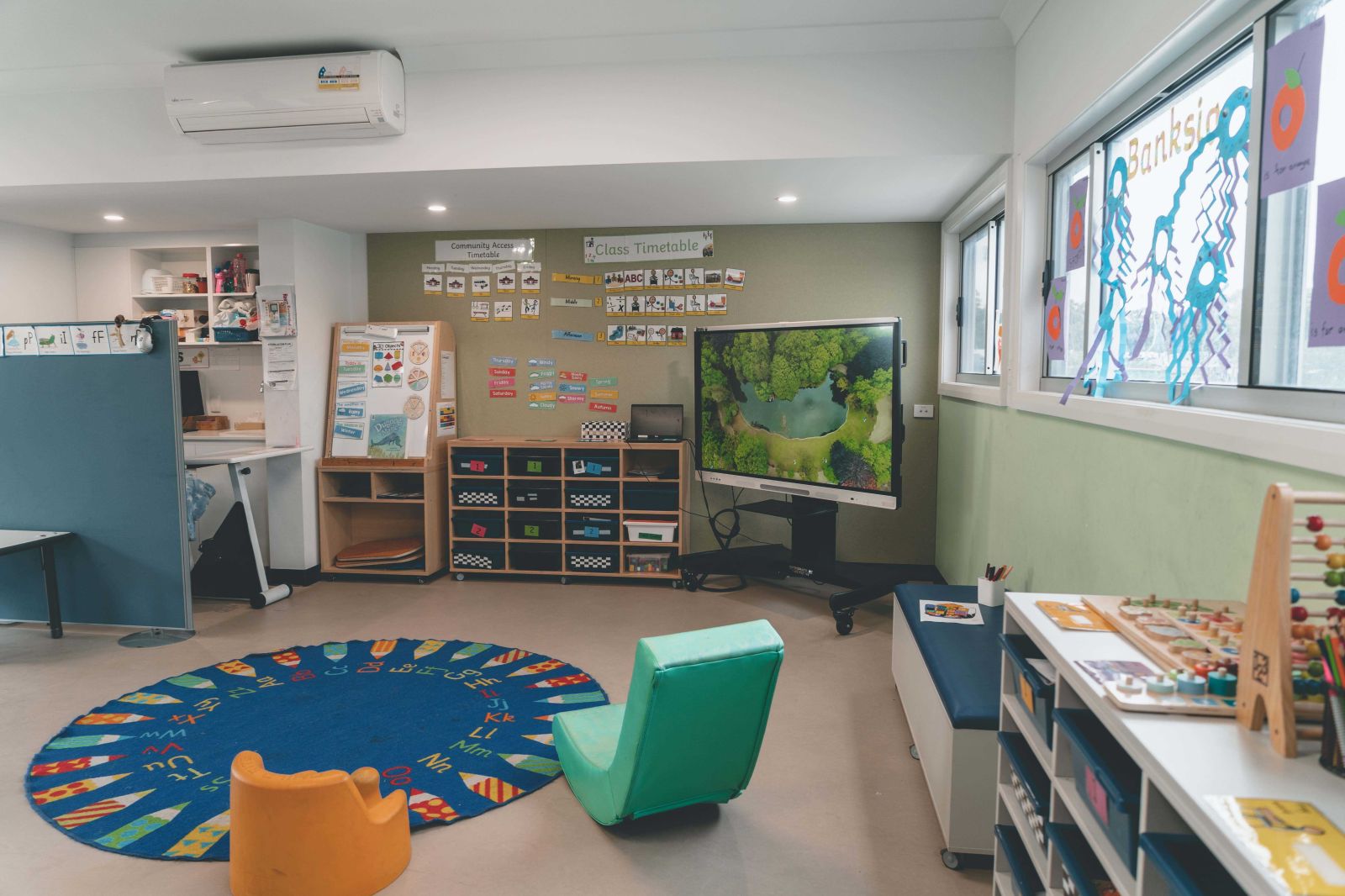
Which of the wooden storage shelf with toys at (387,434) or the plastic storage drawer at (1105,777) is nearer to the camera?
the plastic storage drawer at (1105,777)

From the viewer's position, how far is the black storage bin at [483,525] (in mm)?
5160

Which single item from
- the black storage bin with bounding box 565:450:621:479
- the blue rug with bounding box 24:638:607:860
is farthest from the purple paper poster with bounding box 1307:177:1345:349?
the black storage bin with bounding box 565:450:621:479

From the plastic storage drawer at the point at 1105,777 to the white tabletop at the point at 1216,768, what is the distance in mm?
88

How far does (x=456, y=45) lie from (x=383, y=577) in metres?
3.24

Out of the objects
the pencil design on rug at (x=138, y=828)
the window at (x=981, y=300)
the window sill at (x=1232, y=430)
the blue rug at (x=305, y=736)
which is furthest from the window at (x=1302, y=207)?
the pencil design on rug at (x=138, y=828)

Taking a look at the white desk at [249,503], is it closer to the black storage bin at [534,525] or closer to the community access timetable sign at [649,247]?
the black storage bin at [534,525]

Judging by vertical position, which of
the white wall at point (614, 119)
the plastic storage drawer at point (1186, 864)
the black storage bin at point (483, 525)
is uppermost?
the white wall at point (614, 119)

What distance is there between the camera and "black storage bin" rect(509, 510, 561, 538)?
16.8ft

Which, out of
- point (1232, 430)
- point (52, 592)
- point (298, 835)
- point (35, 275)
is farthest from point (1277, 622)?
point (35, 275)

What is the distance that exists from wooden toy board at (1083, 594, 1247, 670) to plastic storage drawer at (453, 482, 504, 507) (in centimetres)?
396

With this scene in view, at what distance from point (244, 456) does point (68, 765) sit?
2.09 metres

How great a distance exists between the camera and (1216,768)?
3.39 feet

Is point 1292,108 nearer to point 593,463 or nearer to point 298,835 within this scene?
point 298,835

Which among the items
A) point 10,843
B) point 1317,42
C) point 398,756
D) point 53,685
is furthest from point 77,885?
point 1317,42
